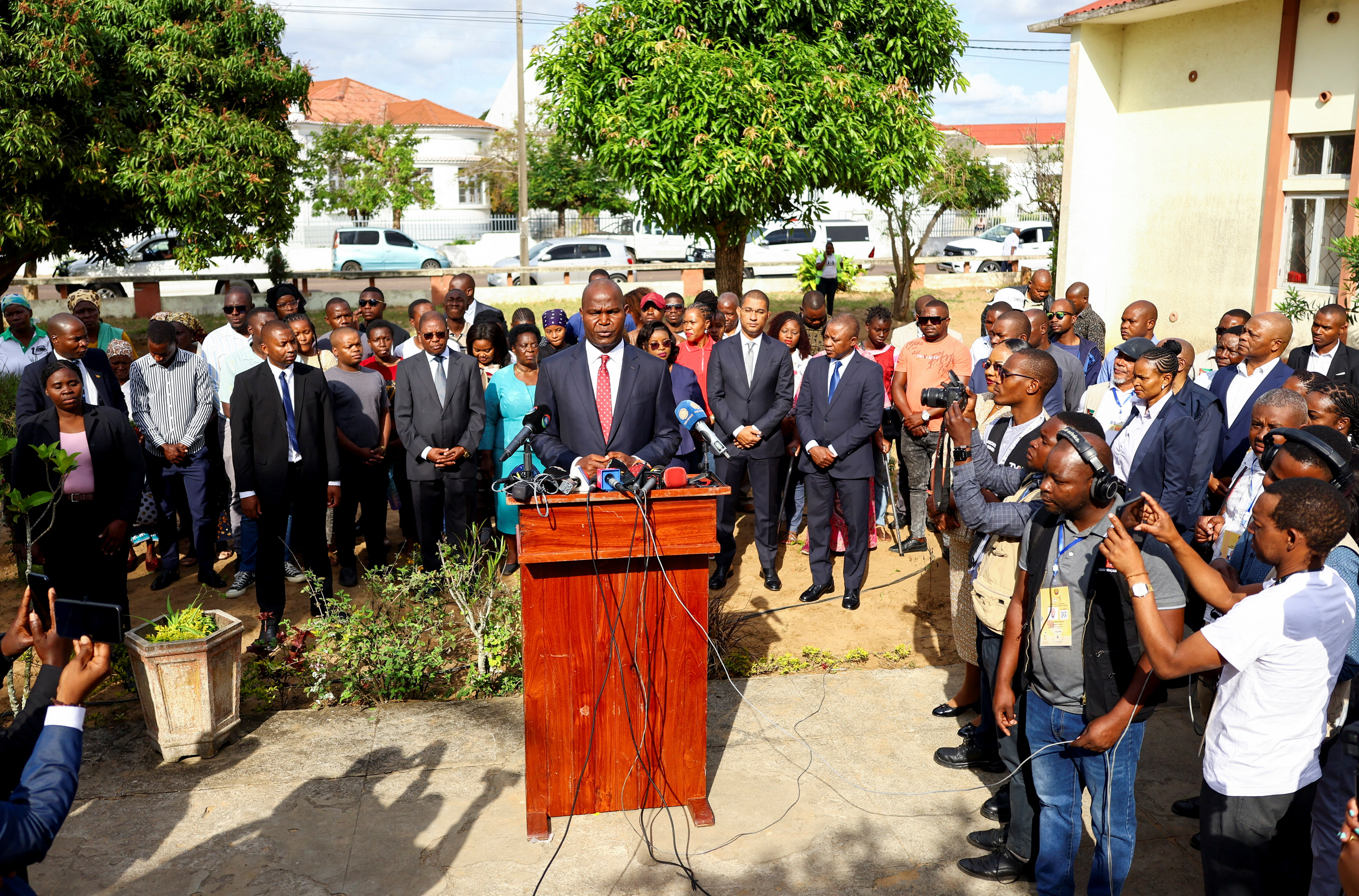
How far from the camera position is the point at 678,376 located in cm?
771

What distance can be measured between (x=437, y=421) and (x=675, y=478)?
3509mm

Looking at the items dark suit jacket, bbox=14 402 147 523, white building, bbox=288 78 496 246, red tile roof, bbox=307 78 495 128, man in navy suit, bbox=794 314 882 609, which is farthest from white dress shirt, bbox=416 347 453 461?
red tile roof, bbox=307 78 495 128

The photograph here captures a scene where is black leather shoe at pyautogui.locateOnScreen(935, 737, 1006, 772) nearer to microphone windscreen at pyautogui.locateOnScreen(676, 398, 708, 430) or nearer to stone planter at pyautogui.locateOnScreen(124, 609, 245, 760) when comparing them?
microphone windscreen at pyautogui.locateOnScreen(676, 398, 708, 430)

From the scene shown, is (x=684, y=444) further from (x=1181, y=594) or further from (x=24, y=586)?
(x=24, y=586)

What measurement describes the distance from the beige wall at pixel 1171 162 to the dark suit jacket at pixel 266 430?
12.8m

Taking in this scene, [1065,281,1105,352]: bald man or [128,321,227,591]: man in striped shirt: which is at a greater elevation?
[1065,281,1105,352]: bald man

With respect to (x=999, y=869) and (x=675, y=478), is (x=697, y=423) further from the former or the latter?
(x=999, y=869)

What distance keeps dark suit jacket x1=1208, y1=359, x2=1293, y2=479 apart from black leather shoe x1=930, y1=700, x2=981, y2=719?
2.31 m

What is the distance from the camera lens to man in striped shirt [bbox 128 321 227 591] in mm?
7246

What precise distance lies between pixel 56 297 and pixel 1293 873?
21828 millimetres

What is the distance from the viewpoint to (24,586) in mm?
7664

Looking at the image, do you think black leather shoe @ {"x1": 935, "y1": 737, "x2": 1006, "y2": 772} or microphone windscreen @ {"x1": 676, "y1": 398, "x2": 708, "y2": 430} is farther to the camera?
black leather shoe @ {"x1": 935, "y1": 737, "x2": 1006, "y2": 772}

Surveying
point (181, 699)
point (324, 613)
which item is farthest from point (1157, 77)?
point (181, 699)

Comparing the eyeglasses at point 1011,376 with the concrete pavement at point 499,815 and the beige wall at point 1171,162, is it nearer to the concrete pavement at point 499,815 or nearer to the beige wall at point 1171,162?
the concrete pavement at point 499,815
